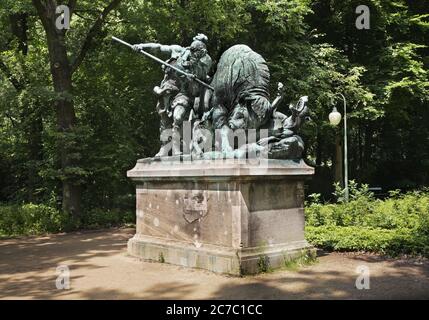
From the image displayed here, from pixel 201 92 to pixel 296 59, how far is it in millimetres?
10173

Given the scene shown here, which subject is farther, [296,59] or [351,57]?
[351,57]

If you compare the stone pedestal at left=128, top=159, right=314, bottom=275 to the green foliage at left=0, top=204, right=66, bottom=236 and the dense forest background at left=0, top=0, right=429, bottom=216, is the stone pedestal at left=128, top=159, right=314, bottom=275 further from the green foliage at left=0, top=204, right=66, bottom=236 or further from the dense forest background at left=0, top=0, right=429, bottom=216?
the dense forest background at left=0, top=0, right=429, bottom=216

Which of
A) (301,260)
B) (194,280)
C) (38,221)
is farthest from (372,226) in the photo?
(38,221)

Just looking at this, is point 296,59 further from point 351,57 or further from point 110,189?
point 110,189

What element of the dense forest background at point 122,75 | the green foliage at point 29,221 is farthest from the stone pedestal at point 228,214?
the dense forest background at point 122,75

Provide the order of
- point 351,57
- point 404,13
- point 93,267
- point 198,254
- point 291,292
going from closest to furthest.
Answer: point 291,292, point 198,254, point 93,267, point 404,13, point 351,57

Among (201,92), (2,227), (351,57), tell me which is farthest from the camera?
(351,57)

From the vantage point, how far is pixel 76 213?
17.1 m

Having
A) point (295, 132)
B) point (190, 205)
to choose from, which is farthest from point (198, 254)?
point (295, 132)

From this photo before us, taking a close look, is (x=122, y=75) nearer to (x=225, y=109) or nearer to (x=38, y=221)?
(x=38, y=221)

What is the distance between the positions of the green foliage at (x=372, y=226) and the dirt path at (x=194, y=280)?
0.52 m

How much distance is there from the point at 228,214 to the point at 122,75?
13.1 m

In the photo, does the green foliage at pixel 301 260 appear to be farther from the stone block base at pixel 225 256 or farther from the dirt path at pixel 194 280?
the dirt path at pixel 194 280

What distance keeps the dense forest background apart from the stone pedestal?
8061 millimetres
